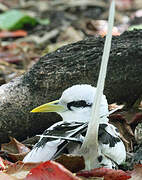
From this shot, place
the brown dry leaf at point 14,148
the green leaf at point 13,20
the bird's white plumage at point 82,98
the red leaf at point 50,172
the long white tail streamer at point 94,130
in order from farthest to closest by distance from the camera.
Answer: the green leaf at point 13,20 < the brown dry leaf at point 14,148 < the bird's white plumage at point 82,98 < the long white tail streamer at point 94,130 < the red leaf at point 50,172

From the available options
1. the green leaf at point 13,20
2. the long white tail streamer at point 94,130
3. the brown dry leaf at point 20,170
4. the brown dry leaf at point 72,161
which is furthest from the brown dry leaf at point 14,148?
the green leaf at point 13,20

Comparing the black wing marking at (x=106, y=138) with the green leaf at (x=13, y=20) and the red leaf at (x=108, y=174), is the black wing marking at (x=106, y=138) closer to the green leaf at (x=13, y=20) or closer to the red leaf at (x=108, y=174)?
the red leaf at (x=108, y=174)

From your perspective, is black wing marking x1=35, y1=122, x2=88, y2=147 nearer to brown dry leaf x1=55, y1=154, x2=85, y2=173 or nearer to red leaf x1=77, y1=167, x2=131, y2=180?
brown dry leaf x1=55, y1=154, x2=85, y2=173

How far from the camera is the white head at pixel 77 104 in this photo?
3.92 meters

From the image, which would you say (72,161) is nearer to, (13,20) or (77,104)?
(77,104)

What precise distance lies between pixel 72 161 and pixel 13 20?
583 cm

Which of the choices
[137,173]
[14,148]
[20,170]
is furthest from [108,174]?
[14,148]

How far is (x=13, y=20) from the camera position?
8.83 m

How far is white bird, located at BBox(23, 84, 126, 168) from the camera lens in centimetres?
347

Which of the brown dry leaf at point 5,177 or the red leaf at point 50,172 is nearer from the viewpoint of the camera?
the red leaf at point 50,172

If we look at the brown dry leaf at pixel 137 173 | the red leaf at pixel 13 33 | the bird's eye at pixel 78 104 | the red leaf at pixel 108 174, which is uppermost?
the red leaf at pixel 13 33

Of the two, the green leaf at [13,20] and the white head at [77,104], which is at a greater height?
the green leaf at [13,20]

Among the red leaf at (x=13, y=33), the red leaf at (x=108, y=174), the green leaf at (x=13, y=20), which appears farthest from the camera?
the green leaf at (x=13, y=20)

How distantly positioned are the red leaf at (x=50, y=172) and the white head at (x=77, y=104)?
0.96 metres
